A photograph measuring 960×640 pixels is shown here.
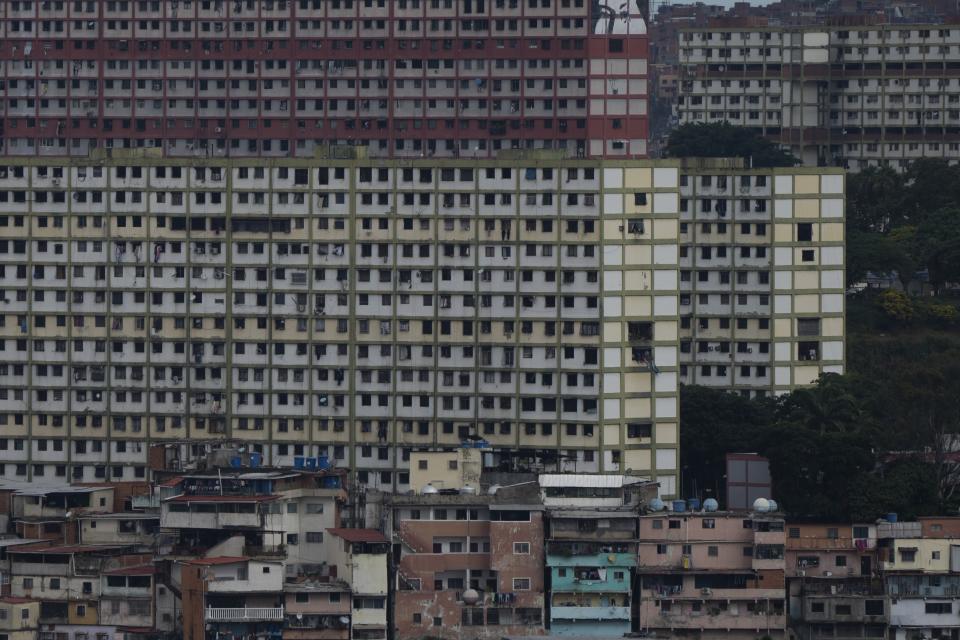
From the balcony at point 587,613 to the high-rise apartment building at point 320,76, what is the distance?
73858mm

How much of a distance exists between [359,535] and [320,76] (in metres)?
81.2

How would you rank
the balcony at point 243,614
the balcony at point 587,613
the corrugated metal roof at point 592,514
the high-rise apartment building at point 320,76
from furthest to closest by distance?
the high-rise apartment building at point 320,76 → the corrugated metal roof at point 592,514 → the balcony at point 587,613 → the balcony at point 243,614

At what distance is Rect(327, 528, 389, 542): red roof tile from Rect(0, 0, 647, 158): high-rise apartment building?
73.5 m

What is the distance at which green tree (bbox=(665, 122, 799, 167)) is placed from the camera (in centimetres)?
18825

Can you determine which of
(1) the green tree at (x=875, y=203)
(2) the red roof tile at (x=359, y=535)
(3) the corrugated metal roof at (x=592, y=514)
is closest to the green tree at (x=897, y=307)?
(1) the green tree at (x=875, y=203)

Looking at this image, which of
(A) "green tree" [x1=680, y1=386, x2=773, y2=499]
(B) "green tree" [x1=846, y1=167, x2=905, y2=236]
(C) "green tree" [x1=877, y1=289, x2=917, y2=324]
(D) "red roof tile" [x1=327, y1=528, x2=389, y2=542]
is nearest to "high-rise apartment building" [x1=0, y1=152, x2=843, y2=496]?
(A) "green tree" [x1=680, y1=386, x2=773, y2=499]

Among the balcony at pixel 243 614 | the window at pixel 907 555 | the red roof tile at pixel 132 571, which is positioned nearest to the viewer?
the balcony at pixel 243 614

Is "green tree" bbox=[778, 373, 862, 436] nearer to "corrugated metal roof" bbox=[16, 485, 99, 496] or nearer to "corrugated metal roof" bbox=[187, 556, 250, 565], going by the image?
"corrugated metal roof" bbox=[187, 556, 250, 565]

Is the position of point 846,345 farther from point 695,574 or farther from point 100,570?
point 100,570

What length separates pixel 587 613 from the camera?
110m

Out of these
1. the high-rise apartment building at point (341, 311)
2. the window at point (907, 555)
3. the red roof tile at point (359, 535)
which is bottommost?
the window at point (907, 555)

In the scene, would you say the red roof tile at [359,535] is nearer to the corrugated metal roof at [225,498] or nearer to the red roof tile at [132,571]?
the corrugated metal roof at [225,498]

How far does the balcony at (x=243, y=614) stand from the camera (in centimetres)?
10562

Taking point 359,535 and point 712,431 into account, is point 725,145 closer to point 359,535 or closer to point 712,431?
point 712,431
